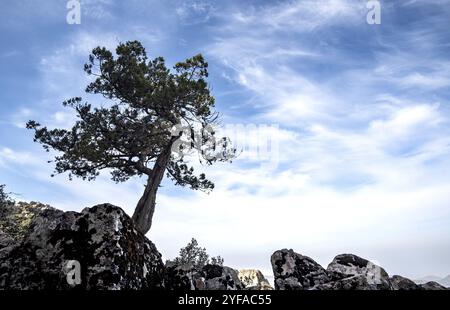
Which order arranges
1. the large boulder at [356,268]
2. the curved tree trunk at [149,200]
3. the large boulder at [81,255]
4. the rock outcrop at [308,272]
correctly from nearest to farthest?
the large boulder at [81,255], the rock outcrop at [308,272], the large boulder at [356,268], the curved tree trunk at [149,200]

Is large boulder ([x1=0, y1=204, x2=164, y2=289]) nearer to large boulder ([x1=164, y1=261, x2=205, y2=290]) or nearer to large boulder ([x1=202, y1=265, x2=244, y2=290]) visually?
large boulder ([x1=164, y1=261, x2=205, y2=290])

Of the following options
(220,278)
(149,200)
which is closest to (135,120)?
(149,200)

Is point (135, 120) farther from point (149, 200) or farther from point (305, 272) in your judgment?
point (305, 272)

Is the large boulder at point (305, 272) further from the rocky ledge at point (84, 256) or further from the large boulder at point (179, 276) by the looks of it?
the large boulder at point (179, 276)

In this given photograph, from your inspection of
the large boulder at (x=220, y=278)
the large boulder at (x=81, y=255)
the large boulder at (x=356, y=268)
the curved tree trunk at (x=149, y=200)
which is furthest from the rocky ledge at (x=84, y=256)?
the curved tree trunk at (x=149, y=200)

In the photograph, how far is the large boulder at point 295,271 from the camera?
319 inches

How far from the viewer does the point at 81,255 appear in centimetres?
479

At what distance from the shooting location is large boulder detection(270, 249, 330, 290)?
26.6 ft

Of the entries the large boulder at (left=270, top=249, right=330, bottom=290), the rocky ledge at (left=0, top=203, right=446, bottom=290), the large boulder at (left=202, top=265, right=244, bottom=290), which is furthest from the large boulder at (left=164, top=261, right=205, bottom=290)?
the large boulder at (left=270, top=249, right=330, bottom=290)

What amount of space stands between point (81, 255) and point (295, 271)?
5327mm

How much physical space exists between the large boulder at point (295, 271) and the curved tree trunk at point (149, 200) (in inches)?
619

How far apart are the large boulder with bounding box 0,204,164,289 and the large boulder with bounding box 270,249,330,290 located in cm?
383
